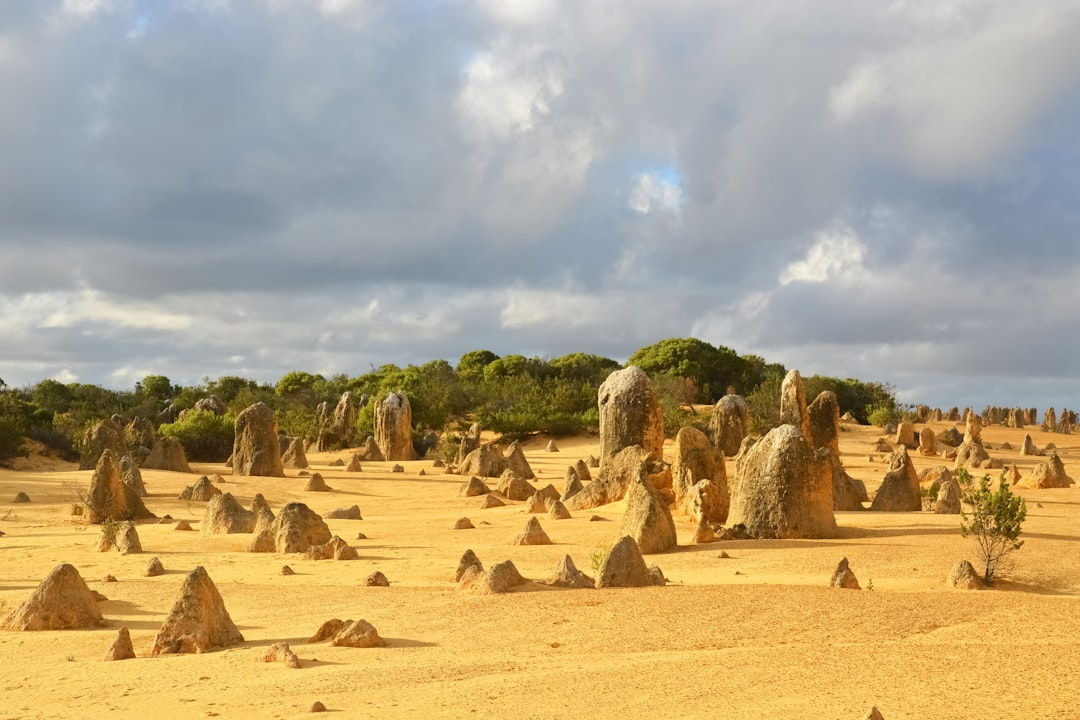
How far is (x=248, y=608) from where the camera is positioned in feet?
33.4

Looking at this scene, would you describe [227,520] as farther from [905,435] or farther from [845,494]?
[905,435]

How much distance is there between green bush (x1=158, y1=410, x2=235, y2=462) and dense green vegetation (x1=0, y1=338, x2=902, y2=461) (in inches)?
1.2

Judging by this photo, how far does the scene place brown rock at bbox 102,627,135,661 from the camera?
8.10 m

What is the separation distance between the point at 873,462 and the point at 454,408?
23.1 metres

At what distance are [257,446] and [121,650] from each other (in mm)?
20036

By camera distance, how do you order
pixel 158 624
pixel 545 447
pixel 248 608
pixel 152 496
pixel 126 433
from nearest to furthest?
1. pixel 158 624
2. pixel 248 608
3. pixel 152 496
4. pixel 126 433
5. pixel 545 447

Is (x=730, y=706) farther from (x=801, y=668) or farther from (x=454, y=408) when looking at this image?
(x=454, y=408)

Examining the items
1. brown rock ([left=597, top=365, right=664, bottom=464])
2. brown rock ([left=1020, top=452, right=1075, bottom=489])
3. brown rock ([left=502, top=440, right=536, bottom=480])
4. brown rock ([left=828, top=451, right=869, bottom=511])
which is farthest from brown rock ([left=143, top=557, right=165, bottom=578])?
brown rock ([left=1020, top=452, right=1075, bottom=489])

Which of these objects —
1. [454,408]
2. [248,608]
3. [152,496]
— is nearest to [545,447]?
[454,408]

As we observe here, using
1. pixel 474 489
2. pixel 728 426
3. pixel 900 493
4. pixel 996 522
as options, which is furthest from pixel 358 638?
pixel 728 426

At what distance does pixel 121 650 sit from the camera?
812 cm

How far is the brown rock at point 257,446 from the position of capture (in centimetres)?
2775

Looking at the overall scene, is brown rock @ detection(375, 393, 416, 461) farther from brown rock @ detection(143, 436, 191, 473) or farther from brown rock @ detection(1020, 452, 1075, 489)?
brown rock @ detection(1020, 452, 1075, 489)

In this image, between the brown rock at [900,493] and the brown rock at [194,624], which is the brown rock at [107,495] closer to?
the brown rock at [194,624]
